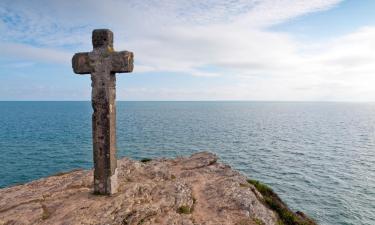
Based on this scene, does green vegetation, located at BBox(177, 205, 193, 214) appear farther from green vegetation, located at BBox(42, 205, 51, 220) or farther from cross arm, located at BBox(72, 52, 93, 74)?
cross arm, located at BBox(72, 52, 93, 74)

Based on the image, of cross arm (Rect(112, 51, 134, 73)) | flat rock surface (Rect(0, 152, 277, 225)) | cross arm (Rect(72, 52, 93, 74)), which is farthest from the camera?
cross arm (Rect(72, 52, 93, 74))

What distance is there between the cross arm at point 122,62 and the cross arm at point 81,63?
1610mm

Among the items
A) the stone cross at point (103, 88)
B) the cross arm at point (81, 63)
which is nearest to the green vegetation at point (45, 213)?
the stone cross at point (103, 88)

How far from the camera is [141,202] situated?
1736cm

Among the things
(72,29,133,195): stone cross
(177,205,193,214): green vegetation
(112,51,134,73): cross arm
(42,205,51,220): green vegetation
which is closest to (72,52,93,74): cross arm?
(72,29,133,195): stone cross

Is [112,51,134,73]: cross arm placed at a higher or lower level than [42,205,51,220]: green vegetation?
higher

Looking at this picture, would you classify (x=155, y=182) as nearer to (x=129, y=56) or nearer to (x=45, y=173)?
(x=129, y=56)

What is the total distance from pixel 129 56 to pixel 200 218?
1041cm

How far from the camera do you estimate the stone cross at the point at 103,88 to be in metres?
16.8

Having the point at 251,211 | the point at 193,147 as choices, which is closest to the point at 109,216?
the point at 251,211

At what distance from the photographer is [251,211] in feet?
60.0

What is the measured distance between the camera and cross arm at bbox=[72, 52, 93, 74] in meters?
17.1

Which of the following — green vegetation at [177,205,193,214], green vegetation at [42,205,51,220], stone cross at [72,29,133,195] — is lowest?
green vegetation at [177,205,193,214]

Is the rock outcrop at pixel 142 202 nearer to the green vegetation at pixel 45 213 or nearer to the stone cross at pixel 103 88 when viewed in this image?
the green vegetation at pixel 45 213
